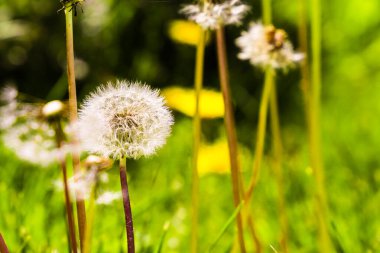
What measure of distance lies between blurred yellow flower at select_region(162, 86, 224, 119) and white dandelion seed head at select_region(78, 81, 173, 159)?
165 centimetres

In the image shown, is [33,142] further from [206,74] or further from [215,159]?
[206,74]

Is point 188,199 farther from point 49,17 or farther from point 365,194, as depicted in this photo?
point 49,17

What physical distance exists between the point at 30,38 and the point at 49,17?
0.47 ft

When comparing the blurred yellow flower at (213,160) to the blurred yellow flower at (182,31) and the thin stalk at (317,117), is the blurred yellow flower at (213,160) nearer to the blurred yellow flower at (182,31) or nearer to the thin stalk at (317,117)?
the blurred yellow flower at (182,31)

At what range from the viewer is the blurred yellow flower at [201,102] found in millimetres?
2498

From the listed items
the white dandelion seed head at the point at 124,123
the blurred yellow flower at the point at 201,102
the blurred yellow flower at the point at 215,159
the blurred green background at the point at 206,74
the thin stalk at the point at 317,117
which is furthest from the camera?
the blurred yellow flower at the point at 201,102

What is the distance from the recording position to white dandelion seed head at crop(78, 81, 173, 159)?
70cm

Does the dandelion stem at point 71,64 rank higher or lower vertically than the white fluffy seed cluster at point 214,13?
lower

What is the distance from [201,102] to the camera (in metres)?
Result: 2.46

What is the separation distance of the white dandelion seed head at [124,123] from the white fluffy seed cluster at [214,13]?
19cm

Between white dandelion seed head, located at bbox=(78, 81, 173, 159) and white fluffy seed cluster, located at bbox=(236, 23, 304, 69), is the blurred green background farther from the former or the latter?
white dandelion seed head, located at bbox=(78, 81, 173, 159)

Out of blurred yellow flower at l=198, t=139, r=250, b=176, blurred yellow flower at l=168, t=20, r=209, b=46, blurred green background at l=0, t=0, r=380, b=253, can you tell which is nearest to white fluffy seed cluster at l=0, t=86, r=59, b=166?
blurred green background at l=0, t=0, r=380, b=253

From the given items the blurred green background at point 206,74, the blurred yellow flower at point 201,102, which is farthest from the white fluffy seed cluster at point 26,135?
the blurred yellow flower at point 201,102

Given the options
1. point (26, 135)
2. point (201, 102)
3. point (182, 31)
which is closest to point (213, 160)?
point (201, 102)
